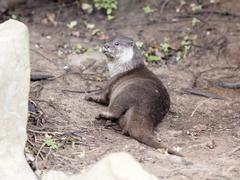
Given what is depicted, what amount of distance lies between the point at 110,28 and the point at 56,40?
639 millimetres

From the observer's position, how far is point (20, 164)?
4.12 meters

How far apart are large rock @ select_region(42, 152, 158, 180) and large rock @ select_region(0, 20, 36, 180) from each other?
632mm

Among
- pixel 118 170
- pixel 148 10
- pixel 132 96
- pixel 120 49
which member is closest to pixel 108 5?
pixel 148 10

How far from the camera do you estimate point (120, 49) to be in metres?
5.94

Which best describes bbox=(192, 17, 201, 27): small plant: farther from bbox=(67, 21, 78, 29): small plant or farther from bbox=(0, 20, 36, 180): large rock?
bbox=(0, 20, 36, 180): large rock

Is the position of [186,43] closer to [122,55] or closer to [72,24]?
[122,55]

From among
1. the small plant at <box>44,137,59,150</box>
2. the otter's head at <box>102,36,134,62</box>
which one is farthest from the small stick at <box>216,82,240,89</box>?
the small plant at <box>44,137,59,150</box>

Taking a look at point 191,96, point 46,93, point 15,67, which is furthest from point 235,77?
point 15,67

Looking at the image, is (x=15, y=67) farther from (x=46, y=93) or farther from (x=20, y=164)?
(x=46, y=93)

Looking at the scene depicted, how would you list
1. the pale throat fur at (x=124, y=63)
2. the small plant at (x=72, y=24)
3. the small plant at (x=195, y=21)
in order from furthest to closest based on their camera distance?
the small plant at (x=72, y=24)
the small plant at (x=195, y=21)
the pale throat fur at (x=124, y=63)

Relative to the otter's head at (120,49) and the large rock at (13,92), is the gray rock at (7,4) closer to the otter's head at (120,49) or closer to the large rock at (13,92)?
the otter's head at (120,49)

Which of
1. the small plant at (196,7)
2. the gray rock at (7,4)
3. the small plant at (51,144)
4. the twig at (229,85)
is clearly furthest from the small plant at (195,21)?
the small plant at (51,144)

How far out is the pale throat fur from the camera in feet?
19.3

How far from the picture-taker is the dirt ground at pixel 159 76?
4461mm
